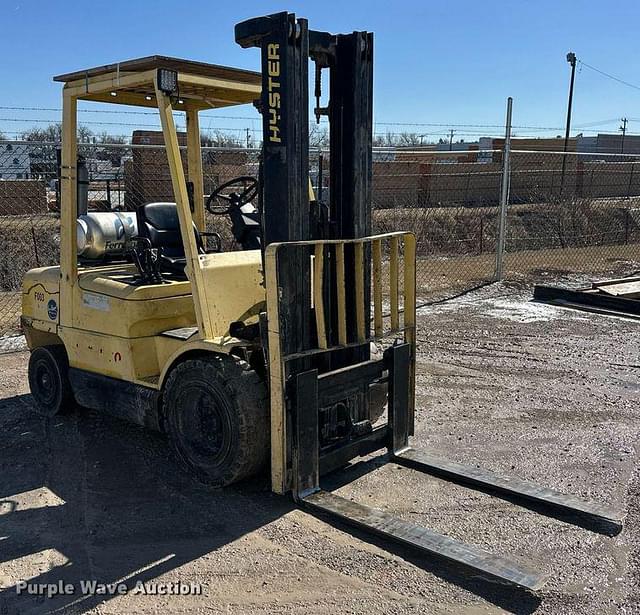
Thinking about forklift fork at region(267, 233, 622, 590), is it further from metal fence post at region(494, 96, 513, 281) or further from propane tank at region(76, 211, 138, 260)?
metal fence post at region(494, 96, 513, 281)

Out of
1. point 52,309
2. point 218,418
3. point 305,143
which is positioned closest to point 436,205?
point 52,309

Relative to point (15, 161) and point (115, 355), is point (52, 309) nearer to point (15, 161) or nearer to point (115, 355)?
point (115, 355)

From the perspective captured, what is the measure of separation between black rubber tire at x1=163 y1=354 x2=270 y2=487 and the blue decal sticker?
59.8 inches

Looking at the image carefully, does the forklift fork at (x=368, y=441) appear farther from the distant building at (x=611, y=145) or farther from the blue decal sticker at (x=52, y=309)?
the distant building at (x=611, y=145)

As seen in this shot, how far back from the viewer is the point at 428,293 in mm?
11625

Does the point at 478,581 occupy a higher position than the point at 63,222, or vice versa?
the point at 63,222

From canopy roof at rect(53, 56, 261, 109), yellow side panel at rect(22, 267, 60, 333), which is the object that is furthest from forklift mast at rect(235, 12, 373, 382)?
yellow side panel at rect(22, 267, 60, 333)

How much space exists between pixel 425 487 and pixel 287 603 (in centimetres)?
154

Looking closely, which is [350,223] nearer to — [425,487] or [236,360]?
[236,360]

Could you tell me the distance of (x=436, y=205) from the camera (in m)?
23.6

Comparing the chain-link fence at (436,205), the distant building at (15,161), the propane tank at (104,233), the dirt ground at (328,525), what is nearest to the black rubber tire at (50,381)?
the dirt ground at (328,525)

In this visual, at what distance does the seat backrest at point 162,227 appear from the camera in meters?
5.25

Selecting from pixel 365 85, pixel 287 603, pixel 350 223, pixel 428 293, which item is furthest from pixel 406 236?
pixel 428 293

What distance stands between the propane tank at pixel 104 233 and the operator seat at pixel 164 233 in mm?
231
